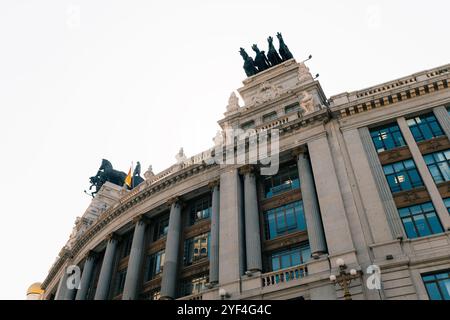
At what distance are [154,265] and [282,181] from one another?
15558 mm

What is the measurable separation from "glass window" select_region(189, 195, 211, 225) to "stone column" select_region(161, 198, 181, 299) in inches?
61.8

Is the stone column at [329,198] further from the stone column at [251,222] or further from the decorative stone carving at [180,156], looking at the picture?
the decorative stone carving at [180,156]

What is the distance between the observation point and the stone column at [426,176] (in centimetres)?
2491

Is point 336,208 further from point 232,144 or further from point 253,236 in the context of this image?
point 232,144

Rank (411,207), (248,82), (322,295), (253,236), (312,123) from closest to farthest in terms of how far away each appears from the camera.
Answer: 1. (322,295)
2. (411,207)
3. (253,236)
4. (312,123)
5. (248,82)

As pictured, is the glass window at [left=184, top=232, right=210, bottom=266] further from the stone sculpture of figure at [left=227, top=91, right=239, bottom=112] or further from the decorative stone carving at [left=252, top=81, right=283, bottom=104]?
the decorative stone carving at [left=252, top=81, right=283, bottom=104]

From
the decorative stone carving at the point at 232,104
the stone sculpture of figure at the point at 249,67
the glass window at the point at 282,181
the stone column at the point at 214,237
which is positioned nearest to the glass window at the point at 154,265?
the stone column at the point at 214,237

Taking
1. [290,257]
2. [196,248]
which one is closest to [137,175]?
[196,248]

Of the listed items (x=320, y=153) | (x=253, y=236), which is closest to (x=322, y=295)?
(x=253, y=236)

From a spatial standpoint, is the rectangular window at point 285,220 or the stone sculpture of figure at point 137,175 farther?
the stone sculpture of figure at point 137,175

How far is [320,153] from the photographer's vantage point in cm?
3192

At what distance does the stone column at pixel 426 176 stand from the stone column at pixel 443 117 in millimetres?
2350

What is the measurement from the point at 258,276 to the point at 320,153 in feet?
38.4

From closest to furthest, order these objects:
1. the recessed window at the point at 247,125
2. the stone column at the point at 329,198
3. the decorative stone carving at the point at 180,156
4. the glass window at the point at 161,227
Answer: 1. the stone column at the point at 329,198
2. the glass window at the point at 161,227
3. the recessed window at the point at 247,125
4. the decorative stone carving at the point at 180,156
